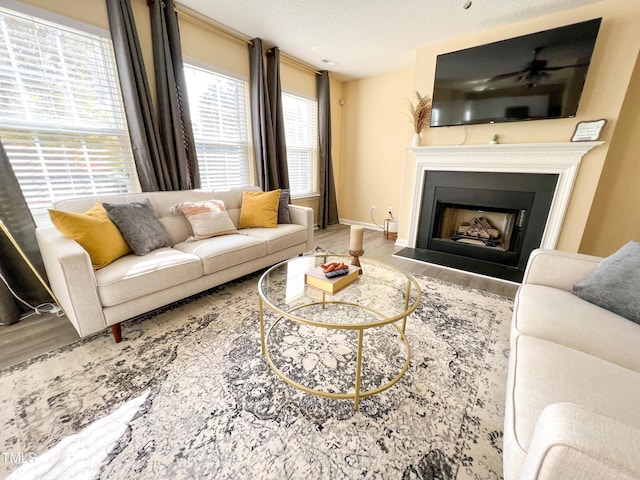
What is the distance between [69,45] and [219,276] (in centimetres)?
208

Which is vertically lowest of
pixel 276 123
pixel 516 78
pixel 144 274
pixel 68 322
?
pixel 68 322

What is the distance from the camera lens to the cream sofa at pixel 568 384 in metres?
0.44

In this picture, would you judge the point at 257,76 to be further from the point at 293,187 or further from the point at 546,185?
the point at 546,185

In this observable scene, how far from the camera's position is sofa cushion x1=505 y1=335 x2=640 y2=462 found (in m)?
0.69

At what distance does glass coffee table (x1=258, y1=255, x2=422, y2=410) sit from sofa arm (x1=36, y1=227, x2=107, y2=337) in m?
0.94

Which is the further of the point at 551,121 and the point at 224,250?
the point at 551,121

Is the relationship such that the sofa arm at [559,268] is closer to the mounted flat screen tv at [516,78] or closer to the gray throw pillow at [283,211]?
the mounted flat screen tv at [516,78]

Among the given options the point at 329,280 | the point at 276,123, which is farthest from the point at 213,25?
the point at 329,280

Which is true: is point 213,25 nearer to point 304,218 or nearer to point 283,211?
point 283,211

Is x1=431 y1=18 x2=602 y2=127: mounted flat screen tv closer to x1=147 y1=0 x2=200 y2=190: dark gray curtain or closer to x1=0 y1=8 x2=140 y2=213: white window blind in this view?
x1=147 y1=0 x2=200 y2=190: dark gray curtain

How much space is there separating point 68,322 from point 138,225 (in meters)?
0.81

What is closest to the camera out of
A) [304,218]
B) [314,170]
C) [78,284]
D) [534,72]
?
[78,284]

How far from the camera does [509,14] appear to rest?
7.70ft

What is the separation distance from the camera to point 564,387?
0.77 m
